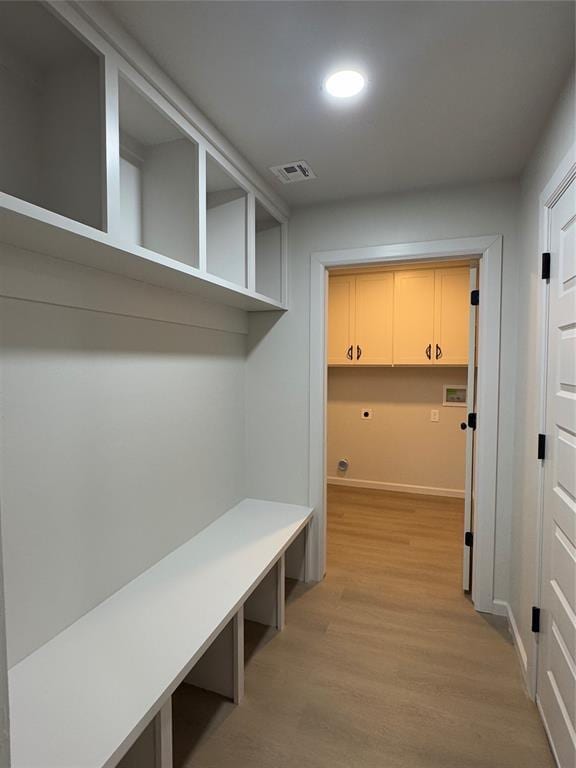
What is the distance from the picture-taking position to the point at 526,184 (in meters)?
2.00

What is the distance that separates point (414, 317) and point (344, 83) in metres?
3.02

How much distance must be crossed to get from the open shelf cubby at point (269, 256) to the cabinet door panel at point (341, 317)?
6.30 ft

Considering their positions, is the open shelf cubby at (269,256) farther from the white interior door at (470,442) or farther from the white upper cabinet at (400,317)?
the white upper cabinet at (400,317)

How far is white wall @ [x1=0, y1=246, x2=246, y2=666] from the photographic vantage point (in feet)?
4.11

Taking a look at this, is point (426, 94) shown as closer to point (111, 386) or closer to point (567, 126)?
point (567, 126)

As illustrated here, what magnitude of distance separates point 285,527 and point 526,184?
2.20 m

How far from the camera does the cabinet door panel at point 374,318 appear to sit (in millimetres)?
4289

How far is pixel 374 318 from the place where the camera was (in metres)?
4.34

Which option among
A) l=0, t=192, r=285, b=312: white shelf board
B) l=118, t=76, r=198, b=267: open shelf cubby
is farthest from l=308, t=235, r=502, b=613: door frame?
l=118, t=76, r=198, b=267: open shelf cubby

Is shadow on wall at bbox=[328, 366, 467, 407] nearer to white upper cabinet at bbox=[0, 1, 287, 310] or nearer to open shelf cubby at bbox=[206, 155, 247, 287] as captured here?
open shelf cubby at bbox=[206, 155, 247, 287]

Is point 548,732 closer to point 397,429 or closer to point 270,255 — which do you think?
point 270,255

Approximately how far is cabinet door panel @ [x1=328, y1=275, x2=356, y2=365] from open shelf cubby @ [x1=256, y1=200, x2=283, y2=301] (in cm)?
192

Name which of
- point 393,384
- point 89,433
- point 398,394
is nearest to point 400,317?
point 393,384

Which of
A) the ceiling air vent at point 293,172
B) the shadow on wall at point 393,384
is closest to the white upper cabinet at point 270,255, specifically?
the ceiling air vent at point 293,172
